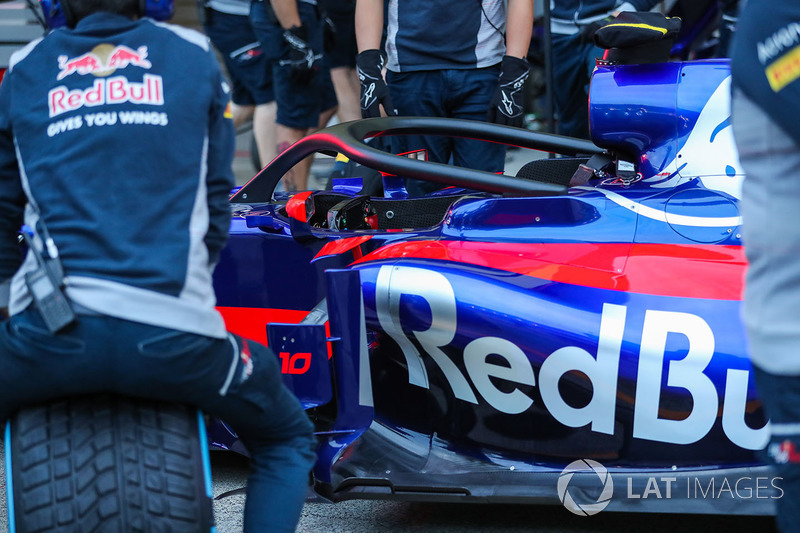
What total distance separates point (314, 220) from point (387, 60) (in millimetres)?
1200

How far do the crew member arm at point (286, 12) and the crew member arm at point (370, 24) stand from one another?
Result: 1.01m

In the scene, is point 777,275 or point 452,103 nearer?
point 777,275

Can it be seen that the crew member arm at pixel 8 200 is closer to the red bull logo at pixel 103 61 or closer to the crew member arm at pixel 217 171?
the red bull logo at pixel 103 61

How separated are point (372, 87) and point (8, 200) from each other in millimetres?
2470

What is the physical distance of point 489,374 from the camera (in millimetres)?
2631

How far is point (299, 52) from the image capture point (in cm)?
544

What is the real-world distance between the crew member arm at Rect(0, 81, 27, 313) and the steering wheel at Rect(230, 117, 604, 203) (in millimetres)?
1219

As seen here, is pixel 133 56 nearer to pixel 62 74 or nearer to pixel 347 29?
pixel 62 74

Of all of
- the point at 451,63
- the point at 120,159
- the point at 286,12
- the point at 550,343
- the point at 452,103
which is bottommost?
the point at 550,343

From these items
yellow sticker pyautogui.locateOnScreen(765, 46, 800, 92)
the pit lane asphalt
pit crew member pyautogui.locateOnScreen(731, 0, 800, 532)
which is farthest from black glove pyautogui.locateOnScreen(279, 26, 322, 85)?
yellow sticker pyautogui.locateOnScreen(765, 46, 800, 92)

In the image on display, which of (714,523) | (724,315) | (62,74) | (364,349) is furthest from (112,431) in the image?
(714,523)

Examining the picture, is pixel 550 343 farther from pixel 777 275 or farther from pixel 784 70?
pixel 784 70

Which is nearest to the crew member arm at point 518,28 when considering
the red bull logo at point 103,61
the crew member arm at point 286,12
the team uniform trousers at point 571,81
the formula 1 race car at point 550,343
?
the formula 1 race car at point 550,343

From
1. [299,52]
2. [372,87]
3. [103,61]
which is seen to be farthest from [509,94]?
[103,61]
